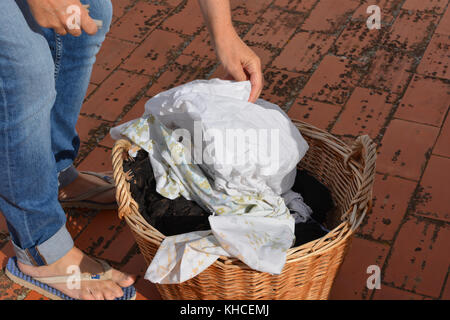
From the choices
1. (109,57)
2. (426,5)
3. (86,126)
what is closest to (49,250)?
(86,126)

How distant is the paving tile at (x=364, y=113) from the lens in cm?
244

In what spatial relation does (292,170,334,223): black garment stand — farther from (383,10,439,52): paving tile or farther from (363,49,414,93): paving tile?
(383,10,439,52): paving tile

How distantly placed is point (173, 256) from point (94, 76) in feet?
5.06

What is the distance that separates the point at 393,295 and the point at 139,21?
2027mm

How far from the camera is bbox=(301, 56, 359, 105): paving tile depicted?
8.57 feet

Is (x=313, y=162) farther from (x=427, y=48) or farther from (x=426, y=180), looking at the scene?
(x=427, y=48)

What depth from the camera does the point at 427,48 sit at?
2.83m

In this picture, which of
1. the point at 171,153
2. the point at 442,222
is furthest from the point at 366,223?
the point at 171,153

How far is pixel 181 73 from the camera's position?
2789 mm

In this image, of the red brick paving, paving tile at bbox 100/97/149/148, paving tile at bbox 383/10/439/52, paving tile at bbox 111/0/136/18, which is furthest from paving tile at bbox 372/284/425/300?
paving tile at bbox 111/0/136/18

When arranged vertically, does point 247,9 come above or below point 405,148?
above

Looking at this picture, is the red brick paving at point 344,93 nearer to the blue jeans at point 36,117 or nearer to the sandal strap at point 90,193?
the sandal strap at point 90,193

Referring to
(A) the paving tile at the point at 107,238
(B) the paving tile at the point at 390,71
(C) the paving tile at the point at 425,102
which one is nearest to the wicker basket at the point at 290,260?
(A) the paving tile at the point at 107,238

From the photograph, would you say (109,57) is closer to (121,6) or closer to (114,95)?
(114,95)
